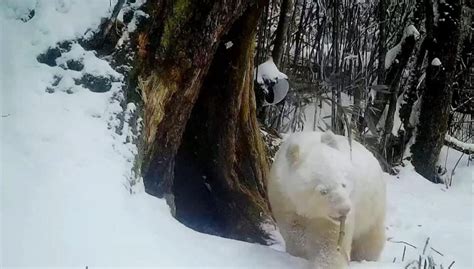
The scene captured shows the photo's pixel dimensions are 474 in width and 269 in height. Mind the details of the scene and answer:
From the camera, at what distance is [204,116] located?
16.1 ft

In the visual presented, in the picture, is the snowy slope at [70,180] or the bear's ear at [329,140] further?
the bear's ear at [329,140]

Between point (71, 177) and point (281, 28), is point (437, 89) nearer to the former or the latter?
point (281, 28)

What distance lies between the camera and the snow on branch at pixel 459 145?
8328 mm

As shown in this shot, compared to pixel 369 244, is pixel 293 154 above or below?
above

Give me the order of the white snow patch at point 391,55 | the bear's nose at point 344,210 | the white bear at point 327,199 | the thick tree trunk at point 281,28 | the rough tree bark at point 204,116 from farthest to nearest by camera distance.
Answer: the white snow patch at point 391,55 < the thick tree trunk at point 281,28 < the rough tree bark at point 204,116 < the white bear at point 327,199 < the bear's nose at point 344,210

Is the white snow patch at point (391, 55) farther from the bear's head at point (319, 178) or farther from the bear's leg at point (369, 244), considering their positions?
the bear's head at point (319, 178)

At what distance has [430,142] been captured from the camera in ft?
26.7

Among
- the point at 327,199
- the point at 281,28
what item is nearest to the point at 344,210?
the point at 327,199

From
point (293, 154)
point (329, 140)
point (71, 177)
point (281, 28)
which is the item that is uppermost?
point (281, 28)

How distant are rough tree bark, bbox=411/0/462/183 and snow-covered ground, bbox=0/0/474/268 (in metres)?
4.26

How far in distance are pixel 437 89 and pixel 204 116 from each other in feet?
13.7

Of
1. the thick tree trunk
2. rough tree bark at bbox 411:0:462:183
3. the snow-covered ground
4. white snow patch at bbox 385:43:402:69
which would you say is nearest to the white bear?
the snow-covered ground

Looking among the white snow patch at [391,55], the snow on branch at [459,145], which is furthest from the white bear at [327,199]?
the white snow patch at [391,55]

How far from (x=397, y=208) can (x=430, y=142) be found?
1.84m
